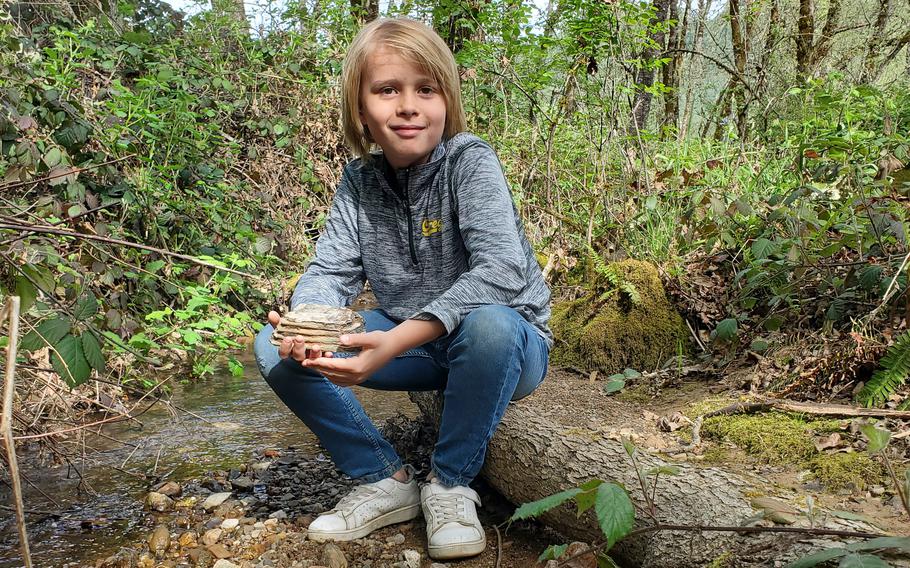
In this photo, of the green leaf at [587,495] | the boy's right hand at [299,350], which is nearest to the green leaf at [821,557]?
the green leaf at [587,495]

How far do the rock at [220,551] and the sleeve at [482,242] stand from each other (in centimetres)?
98

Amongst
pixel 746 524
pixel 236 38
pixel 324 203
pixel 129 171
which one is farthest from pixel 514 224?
pixel 236 38

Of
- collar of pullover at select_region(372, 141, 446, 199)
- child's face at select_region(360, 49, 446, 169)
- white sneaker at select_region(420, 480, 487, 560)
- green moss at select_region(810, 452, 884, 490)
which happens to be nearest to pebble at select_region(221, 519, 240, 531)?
white sneaker at select_region(420, 480, 487, 560)

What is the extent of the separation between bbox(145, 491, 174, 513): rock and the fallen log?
1.03 meters

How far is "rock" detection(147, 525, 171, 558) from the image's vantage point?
2205mm

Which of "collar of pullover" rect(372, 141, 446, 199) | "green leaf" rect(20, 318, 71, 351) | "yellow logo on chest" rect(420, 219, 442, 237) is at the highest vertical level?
"collar of pullover" rect(372, 141, 446, 199)

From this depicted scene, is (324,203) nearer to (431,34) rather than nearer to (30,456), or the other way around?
(30,456)

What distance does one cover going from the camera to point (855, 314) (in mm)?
2771

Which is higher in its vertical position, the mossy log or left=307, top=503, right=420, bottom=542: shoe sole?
the mossy log

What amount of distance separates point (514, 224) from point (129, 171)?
359cm

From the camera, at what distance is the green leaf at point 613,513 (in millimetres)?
1266

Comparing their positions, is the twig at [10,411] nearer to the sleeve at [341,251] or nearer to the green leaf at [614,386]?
the sleeve at [341,251]

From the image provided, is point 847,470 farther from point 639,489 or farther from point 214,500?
point 214,500

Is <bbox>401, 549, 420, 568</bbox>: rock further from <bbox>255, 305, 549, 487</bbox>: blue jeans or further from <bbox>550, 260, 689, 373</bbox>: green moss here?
<bbox>550, 260, 689, 373</bbox>: green moss
